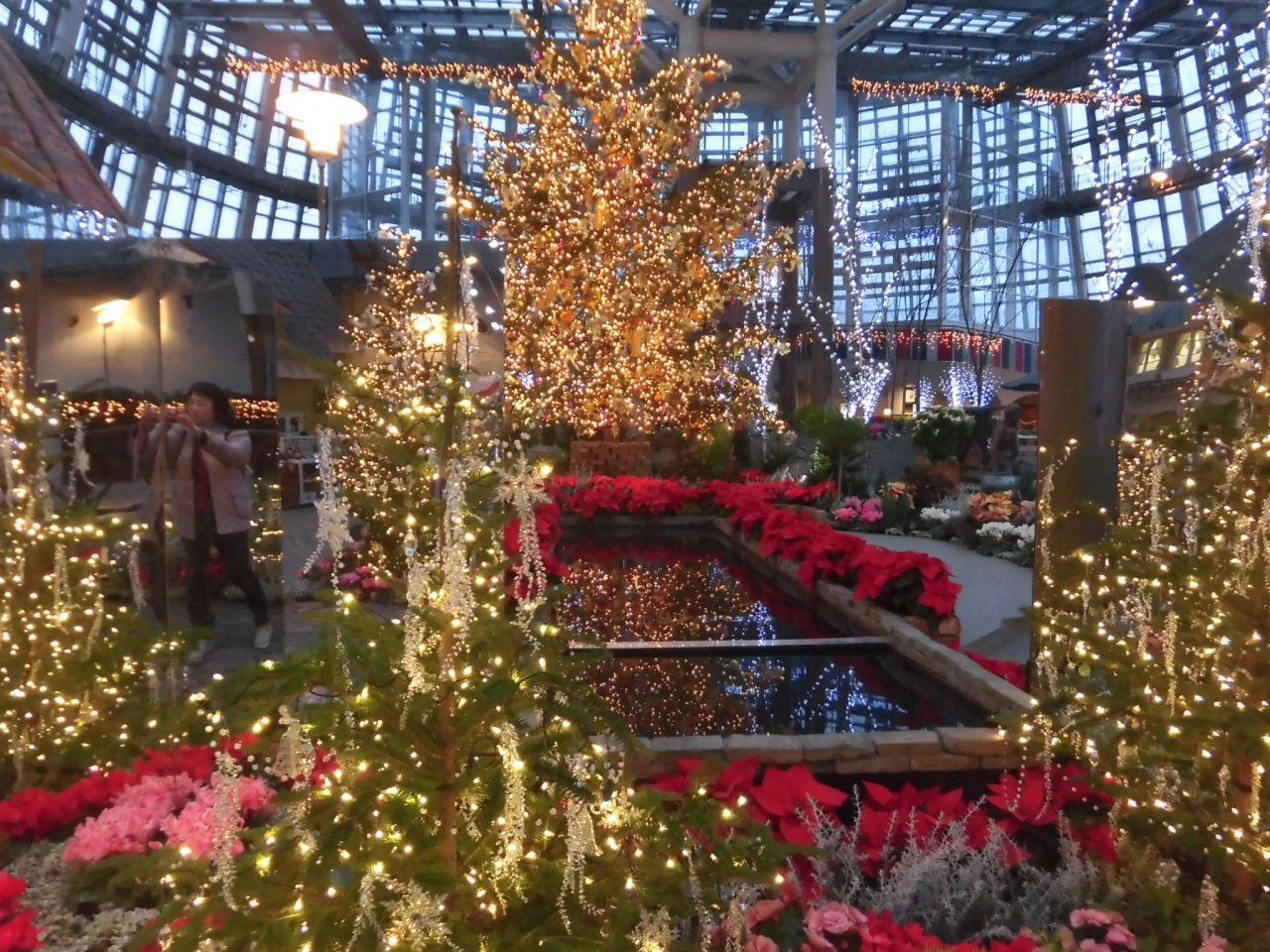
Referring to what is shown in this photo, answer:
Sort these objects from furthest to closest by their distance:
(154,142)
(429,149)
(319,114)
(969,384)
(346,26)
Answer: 1. (429,149)
2. (969,384)
3. (346,26)
4. (154,142)
5. (319,114)

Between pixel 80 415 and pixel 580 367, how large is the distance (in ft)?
27.4

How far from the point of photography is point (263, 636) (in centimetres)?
335

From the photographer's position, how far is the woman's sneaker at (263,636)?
3340mm

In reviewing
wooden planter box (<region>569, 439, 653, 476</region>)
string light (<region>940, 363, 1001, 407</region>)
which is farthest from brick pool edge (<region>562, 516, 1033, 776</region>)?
string light (<region>940, 363, 1001, 407</region>)

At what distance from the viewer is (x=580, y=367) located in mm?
11141

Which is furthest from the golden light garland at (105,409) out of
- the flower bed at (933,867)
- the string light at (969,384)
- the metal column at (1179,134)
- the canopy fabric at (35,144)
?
the metal column at (1179,134)

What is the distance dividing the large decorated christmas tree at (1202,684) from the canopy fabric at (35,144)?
277cm

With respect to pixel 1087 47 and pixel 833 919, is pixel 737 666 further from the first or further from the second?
pixel 1087 47

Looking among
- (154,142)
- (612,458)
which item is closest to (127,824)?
(612,458)

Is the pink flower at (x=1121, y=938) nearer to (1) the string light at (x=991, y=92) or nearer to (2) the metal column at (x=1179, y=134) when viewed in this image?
(1) the string light at (x=991, y=92)

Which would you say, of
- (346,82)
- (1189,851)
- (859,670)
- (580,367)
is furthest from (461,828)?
(346,82)

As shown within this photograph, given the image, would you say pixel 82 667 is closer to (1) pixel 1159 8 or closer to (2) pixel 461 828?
(2) pixel 461 828

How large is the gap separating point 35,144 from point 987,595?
220 inches

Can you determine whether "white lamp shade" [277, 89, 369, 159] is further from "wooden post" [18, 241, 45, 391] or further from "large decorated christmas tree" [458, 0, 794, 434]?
"large decorated christmas tree" [458, 0, 794, 434]
